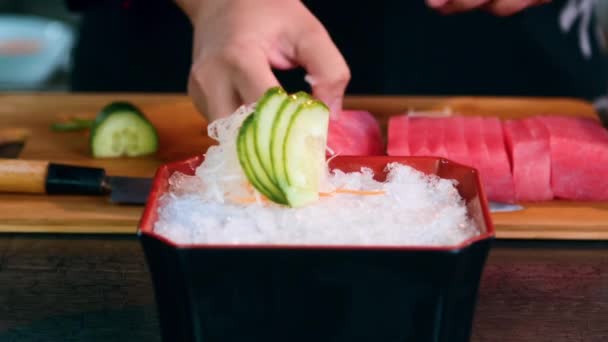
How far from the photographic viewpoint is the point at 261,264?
94 centimetres

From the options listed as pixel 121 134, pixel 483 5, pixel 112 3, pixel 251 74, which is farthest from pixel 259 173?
pixel 112 3

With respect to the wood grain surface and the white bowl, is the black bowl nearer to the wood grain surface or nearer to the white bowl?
the wood grain surface

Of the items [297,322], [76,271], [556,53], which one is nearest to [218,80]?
[76,271]

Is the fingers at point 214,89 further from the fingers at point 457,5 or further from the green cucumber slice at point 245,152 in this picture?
the green cucumber slice at point 245,152

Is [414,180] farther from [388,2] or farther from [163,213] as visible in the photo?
[388,2]

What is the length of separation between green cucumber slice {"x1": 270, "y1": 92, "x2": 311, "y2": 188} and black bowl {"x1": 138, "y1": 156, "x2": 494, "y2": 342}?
5.8 inches

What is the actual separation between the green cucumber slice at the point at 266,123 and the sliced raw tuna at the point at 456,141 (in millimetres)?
971

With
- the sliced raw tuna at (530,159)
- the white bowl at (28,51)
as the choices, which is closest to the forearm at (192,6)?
the sliced raw tuna at (530,159)

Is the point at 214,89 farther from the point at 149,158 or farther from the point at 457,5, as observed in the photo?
the point at 457,5

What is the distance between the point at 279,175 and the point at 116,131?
1135 mm

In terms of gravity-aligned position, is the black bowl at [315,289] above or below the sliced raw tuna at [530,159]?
above

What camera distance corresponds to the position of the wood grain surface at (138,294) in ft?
4.59

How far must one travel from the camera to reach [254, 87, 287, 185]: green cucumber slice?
3.37 ft

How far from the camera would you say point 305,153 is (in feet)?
3.48
